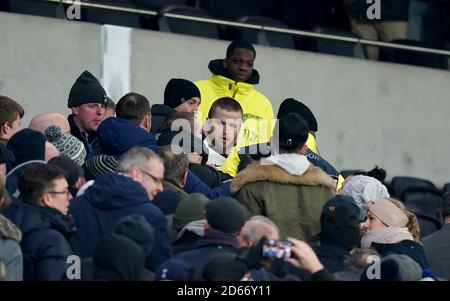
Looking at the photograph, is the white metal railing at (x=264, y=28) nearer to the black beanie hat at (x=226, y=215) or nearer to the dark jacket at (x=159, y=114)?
the dark jacket at (x=159, y=114)

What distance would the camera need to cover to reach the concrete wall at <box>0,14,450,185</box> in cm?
1582

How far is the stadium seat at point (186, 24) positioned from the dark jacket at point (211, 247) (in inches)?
293

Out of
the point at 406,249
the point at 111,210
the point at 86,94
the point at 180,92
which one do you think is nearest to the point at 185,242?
the point at 111,210

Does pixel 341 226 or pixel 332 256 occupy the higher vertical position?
pixel 341 226

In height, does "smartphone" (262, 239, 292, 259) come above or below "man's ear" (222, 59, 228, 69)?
below

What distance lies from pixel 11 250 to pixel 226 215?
1144 mm

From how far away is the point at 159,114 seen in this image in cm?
1253

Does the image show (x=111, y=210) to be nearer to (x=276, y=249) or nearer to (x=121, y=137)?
(x=276, y=249)

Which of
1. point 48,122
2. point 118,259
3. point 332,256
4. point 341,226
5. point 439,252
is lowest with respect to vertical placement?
point 439,252

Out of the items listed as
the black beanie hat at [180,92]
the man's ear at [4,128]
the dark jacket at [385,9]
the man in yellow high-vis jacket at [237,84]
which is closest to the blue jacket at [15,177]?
the man's ear at [4,128]

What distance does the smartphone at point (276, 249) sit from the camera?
356 inches

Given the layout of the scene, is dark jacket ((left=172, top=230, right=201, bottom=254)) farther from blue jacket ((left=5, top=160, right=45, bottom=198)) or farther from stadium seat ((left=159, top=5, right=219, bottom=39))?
stadium seat ((left=159, top=5, right=219, bottom=39))

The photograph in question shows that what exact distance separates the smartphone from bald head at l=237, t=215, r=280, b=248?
14.5 inches

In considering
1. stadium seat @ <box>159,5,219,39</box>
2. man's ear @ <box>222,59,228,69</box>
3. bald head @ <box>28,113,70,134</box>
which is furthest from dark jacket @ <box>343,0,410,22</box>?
bald head @ <box>28,113,70,134</box>
